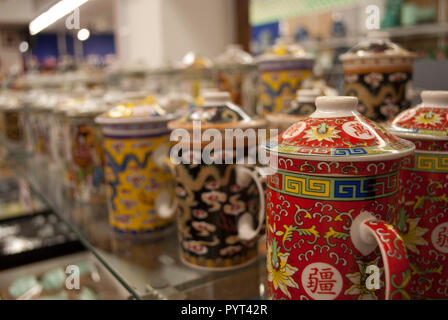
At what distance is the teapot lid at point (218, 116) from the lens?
815 mm

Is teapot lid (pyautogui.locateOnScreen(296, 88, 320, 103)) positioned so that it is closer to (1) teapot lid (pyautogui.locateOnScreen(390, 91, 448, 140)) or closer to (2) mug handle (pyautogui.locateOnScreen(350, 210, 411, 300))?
(1) teapot lid (pyautogui.locateOnScreen(390, 91, 448, 140))

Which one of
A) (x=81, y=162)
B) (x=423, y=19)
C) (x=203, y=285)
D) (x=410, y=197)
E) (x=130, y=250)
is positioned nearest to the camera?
(x=410, y=197)

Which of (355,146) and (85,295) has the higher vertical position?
(355,146)

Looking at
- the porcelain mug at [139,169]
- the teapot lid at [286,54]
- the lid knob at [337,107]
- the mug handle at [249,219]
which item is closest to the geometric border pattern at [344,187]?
the lid knob at [337,107]

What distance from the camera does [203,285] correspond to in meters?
0.83

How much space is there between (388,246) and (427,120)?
258 mm

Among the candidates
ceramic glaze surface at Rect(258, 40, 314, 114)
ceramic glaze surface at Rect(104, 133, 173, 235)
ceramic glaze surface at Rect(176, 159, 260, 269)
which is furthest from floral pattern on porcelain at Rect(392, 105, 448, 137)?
ceramic glaze surface at Rect(104, 133, 173, 235)

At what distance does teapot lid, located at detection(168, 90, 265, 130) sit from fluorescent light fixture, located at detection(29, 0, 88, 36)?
33 cm

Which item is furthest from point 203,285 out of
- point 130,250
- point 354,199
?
point 354,199

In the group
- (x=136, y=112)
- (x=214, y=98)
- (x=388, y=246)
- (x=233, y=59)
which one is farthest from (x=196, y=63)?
(x=388, y=246)

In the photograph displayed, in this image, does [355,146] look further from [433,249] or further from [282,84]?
[282,84]

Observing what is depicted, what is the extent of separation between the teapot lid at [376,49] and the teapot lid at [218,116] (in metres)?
0.25

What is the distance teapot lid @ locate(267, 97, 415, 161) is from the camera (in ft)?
1.70
